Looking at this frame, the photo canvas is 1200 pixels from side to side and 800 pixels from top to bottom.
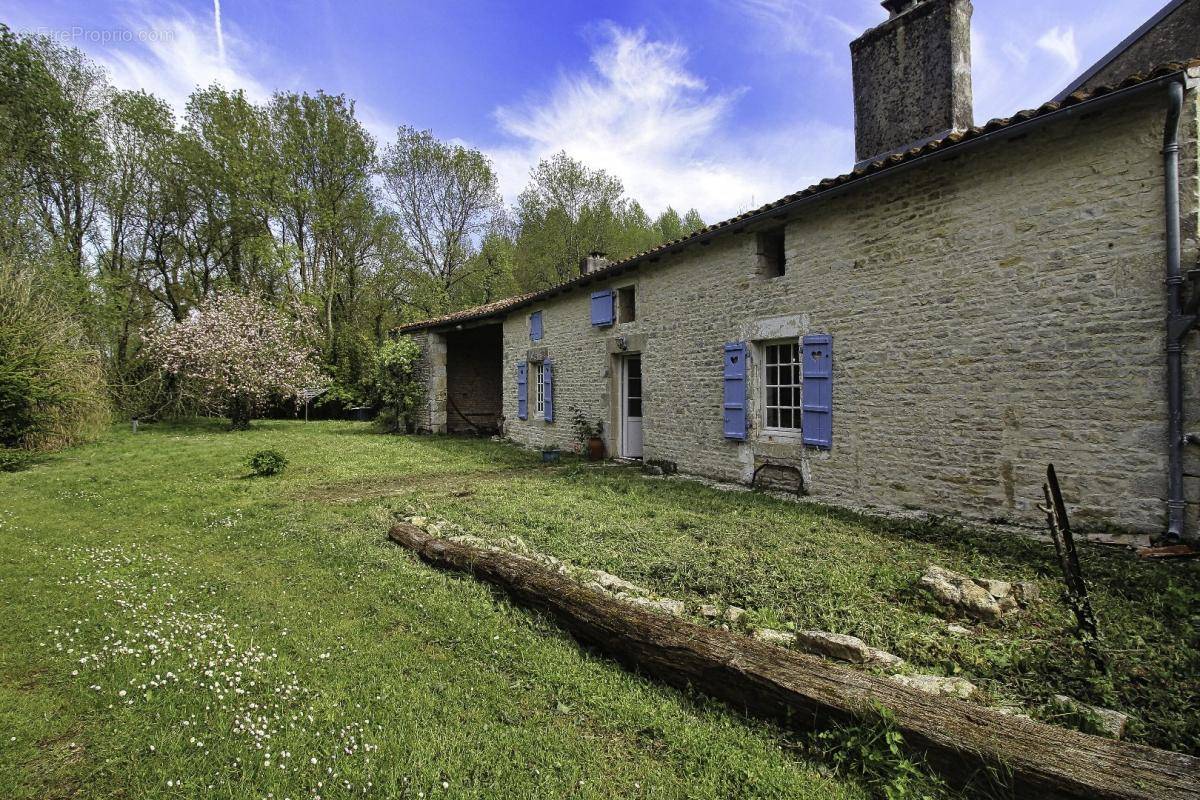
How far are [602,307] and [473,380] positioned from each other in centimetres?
767

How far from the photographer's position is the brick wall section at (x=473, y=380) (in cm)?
1652

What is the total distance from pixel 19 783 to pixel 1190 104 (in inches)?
322

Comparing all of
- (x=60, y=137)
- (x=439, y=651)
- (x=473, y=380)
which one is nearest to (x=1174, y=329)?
(x=439, y=651)

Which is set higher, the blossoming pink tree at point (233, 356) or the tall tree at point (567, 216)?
the tall tree at point (567, 216)

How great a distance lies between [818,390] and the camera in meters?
6.78

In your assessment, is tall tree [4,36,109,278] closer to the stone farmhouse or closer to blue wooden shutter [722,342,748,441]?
the stone farmhouse

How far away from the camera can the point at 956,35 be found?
7125 mm

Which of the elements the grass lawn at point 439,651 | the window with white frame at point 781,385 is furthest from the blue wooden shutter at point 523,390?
the grass lawn at point 439,651

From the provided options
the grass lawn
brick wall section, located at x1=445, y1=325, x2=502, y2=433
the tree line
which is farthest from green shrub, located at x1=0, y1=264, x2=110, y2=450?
brick wall section, located at x1=445, y1=325, x2=502, y2=433

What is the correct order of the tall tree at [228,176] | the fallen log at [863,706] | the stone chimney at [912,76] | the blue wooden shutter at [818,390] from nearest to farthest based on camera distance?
the fallen log at [863,706] < the blue wooden shutter at [818,390] < the stone chimney at [912,76] < the tall tree at [228,176]

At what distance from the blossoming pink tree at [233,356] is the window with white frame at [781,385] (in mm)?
14473

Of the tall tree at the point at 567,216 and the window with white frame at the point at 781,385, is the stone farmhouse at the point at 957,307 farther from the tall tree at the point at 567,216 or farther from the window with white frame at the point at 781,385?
the tall tree at the point at 567,216

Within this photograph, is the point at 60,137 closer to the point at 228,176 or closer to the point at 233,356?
→ the point at 228,176

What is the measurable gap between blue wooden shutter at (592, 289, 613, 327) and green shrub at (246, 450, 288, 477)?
6.05 metres
